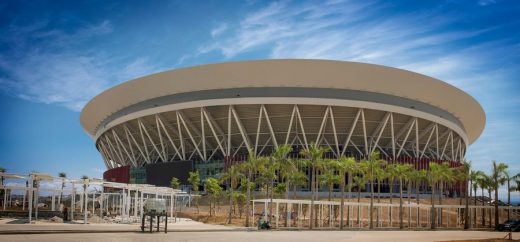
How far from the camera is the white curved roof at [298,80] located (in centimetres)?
6269

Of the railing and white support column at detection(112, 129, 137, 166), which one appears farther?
white support column at detection(112, 129, 137, 166)

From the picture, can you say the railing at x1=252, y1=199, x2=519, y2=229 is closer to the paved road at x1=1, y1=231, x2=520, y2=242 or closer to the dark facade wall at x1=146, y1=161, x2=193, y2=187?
the paved road at x1=1, y1=231, x2=520, y2=242

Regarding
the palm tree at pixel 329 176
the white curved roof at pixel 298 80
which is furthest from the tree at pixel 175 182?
the palm tree at pixel 329 176

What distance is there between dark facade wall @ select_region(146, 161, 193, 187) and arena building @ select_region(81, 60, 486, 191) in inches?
5.6

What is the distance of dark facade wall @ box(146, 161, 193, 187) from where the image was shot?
7336 centimetres

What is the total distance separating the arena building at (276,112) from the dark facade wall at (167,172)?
5.6 inches

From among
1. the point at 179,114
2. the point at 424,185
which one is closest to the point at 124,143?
the point at 179,114

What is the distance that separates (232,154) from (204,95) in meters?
11.0

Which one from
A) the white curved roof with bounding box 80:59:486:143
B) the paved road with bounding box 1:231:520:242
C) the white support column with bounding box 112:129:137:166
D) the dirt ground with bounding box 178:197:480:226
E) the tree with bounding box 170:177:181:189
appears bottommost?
the dirt ground with bounding box 178:197:480:226

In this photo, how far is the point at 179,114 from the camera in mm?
69438

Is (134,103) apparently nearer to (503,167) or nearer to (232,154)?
(232,154)

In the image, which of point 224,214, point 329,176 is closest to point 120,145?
point 224,214

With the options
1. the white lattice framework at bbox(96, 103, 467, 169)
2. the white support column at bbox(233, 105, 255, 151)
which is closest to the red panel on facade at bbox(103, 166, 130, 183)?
the white lattice framework at bbox(96, 103, 467, 169)

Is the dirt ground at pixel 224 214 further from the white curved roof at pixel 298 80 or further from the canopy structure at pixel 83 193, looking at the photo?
the white curved roof at pixel 298 80
